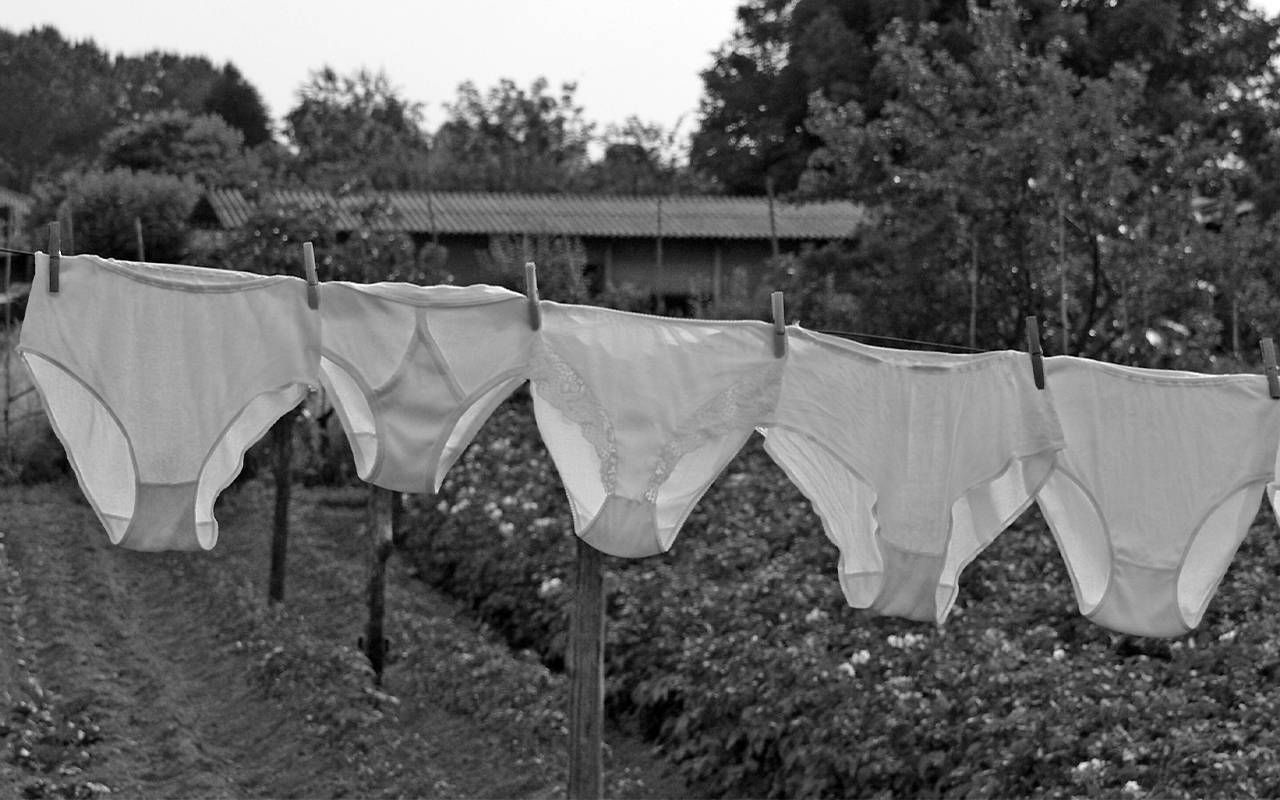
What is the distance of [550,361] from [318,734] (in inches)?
155

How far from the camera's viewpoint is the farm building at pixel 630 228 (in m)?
20.8

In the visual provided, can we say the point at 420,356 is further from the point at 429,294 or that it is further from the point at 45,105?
the point at 45,105

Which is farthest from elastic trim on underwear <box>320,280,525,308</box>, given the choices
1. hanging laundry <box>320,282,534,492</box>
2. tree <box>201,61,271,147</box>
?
tree <box>201,61,271,147</box>

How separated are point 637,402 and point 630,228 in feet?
55.4

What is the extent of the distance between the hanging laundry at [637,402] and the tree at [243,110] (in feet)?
115

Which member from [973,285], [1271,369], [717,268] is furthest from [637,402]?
[717,268]

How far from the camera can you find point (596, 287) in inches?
824

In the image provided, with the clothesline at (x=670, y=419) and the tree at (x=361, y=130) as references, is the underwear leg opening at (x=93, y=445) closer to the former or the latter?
the clothesline at (x=670, y=419)

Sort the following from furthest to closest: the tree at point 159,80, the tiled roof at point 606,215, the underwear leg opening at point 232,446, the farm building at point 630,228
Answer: the tree at point 159,80, the farm building at point 630,228, the tiled roof at point 606,215, the underwear leg opening at point 232,446

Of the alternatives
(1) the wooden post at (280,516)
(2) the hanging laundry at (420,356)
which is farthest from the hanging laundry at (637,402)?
(1) the wooden post at (280,516)

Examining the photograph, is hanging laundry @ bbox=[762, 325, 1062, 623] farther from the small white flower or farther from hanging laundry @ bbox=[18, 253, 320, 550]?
the small white flower

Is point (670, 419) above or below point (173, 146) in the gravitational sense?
below

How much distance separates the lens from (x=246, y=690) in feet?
29.1

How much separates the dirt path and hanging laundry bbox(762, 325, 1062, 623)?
3.01 metres
